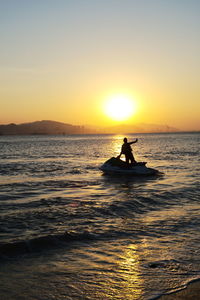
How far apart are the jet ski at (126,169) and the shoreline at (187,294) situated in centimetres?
1609

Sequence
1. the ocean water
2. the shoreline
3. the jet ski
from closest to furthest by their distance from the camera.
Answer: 1. the shoreline
2. the ocean water
3. the jet ski

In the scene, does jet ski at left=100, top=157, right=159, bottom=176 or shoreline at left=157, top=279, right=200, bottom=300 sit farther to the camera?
jet ski at left=100, top=157, right=159, bottom=176

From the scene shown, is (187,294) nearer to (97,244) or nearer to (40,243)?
(97,244)

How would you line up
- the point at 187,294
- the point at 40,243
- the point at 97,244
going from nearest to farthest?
the point at 187,294
the point at 97,244
the point at 40,243

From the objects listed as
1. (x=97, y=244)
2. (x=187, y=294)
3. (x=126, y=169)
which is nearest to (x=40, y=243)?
(x=97, y=244)

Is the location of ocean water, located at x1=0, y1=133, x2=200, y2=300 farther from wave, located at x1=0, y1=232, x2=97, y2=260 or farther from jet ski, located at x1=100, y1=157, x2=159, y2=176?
jet ski, located at x1=100, y1=157, x2=159, y2=176

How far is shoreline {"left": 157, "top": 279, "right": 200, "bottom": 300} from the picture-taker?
518 cm

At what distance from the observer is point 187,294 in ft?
17.4

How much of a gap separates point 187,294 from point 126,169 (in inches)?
665

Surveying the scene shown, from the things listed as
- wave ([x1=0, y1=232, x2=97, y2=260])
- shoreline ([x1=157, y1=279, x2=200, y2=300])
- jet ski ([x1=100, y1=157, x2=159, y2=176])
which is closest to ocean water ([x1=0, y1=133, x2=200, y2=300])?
wave ([x1=0, y1=232, x2=97, y2=260])

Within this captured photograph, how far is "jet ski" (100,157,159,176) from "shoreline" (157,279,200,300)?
52.8 feet

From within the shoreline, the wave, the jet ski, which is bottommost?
the wave

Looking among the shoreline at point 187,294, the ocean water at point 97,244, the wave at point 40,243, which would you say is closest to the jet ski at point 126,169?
the ocean water at point 97,244

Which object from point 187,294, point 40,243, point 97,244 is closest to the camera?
point 187,294
